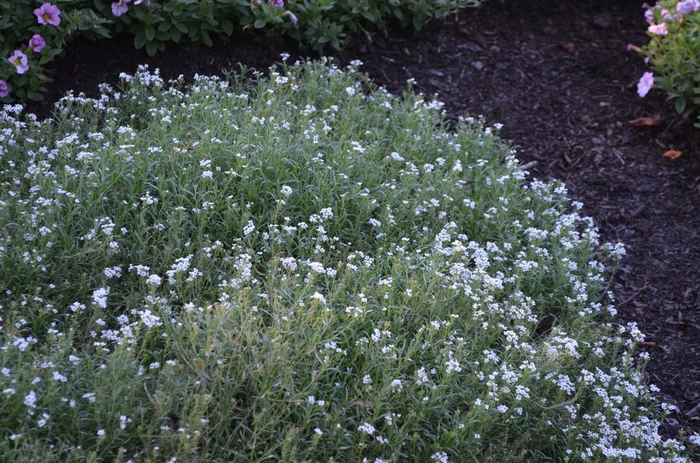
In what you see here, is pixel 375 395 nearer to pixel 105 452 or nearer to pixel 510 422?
pixel 510 422

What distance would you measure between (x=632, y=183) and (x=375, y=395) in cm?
310

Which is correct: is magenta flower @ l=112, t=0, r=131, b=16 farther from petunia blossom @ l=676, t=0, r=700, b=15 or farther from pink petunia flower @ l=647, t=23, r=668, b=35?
petunia blossom @ l=676, t=0, r=700, b=15

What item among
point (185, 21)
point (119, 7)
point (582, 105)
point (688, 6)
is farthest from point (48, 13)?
point (688, 6)

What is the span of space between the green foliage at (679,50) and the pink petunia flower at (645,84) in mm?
51

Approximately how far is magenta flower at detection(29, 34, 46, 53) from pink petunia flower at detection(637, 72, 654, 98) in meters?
4.30

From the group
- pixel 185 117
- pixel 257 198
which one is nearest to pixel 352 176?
pixel 257 198

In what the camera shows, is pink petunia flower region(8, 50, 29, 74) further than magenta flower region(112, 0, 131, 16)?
No

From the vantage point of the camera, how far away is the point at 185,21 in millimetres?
5309

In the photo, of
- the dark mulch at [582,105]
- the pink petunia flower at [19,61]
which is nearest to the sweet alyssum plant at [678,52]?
the dark mulch at [582,105]

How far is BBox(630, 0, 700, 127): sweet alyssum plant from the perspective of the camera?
5.47 metres

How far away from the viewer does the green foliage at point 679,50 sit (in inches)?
215

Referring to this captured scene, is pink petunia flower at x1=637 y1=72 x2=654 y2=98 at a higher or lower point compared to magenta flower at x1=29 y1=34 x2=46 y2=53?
higher

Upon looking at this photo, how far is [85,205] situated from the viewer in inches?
148

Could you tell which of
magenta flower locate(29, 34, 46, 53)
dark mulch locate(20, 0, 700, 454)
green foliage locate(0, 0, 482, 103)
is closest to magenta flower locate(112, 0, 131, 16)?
green foliage locate(0, 0, 482, 103)
